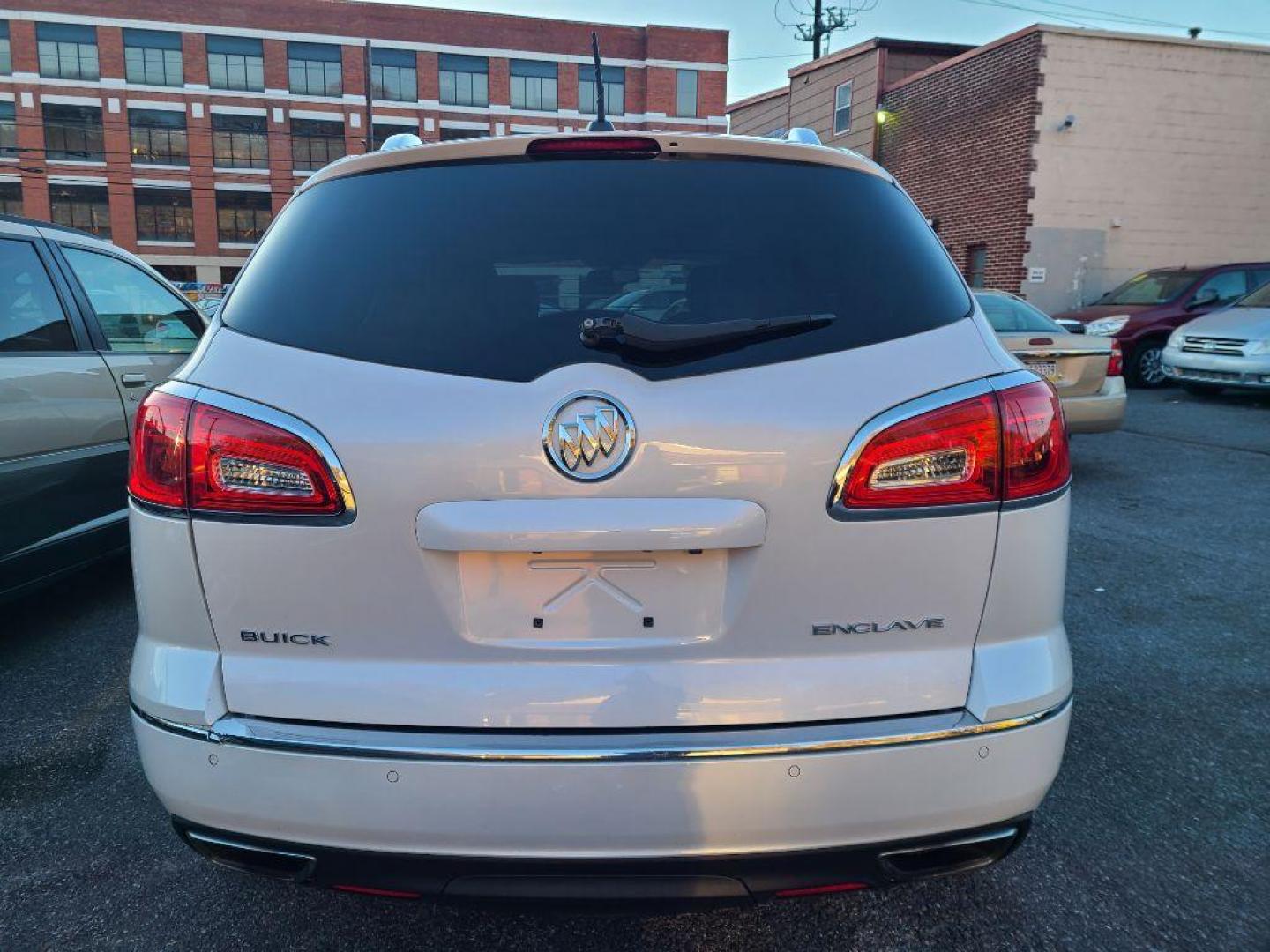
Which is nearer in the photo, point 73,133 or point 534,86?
point 73,133

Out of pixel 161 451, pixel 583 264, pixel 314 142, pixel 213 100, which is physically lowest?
pixel 161 451

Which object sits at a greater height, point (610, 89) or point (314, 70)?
point (610, 89)

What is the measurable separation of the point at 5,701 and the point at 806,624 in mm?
3232

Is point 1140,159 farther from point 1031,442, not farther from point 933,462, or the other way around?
point 933,462

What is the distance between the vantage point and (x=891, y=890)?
2232 mm

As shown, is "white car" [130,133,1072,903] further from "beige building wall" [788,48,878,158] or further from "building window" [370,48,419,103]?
"building window" [370,48,419,103]

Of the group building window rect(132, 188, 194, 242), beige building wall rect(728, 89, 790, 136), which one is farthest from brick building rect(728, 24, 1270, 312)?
building window rect(132, 188, 194, 242)

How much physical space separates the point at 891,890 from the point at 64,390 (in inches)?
148

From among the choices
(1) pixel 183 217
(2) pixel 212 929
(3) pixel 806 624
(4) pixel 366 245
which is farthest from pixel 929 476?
(1) pixel 183 217

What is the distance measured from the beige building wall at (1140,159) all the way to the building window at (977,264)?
155 cm

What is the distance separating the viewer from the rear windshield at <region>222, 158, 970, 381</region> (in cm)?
163

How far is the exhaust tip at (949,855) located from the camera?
1.59 meters

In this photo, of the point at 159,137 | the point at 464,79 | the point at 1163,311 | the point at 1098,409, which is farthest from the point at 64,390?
the point at 159,137

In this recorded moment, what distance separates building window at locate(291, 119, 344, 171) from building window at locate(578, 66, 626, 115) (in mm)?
13122
